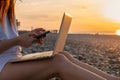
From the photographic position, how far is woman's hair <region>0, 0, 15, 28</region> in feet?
20.1

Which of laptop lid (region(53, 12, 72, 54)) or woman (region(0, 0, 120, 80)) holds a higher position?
laptop lid (region(53, 12, 72, 54))

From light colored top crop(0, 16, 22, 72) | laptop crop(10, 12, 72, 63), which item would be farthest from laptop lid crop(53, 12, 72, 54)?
light colored top crop(0, 16, 22, 72)

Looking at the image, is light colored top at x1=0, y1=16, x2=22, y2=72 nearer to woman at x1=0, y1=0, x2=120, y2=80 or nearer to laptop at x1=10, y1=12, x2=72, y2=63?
woman at x1=0, y1=0, x2=120, y2=80

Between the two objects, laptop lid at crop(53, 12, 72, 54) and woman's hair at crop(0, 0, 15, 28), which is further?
woman's hair at crop(0, 0, 15, 28)

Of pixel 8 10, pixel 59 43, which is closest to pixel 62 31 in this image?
pixel 59 43

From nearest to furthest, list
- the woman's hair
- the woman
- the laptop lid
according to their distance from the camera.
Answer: the woman
the laptop lid
the woman's hair

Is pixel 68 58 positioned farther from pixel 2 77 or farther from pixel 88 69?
pixel 2 77

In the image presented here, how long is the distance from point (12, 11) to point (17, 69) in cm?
90

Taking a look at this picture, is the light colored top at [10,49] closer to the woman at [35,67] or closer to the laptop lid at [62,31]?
the woman at [35,67]

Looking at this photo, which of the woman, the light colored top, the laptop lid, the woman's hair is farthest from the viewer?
the woman's hair

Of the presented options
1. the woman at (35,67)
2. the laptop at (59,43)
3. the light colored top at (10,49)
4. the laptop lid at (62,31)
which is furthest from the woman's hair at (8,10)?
the laptop lid at (62,31)

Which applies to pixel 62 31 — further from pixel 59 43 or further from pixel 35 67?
pixel 35 67

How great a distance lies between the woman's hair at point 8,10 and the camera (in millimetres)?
6141

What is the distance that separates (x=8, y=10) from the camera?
6.34 metres
